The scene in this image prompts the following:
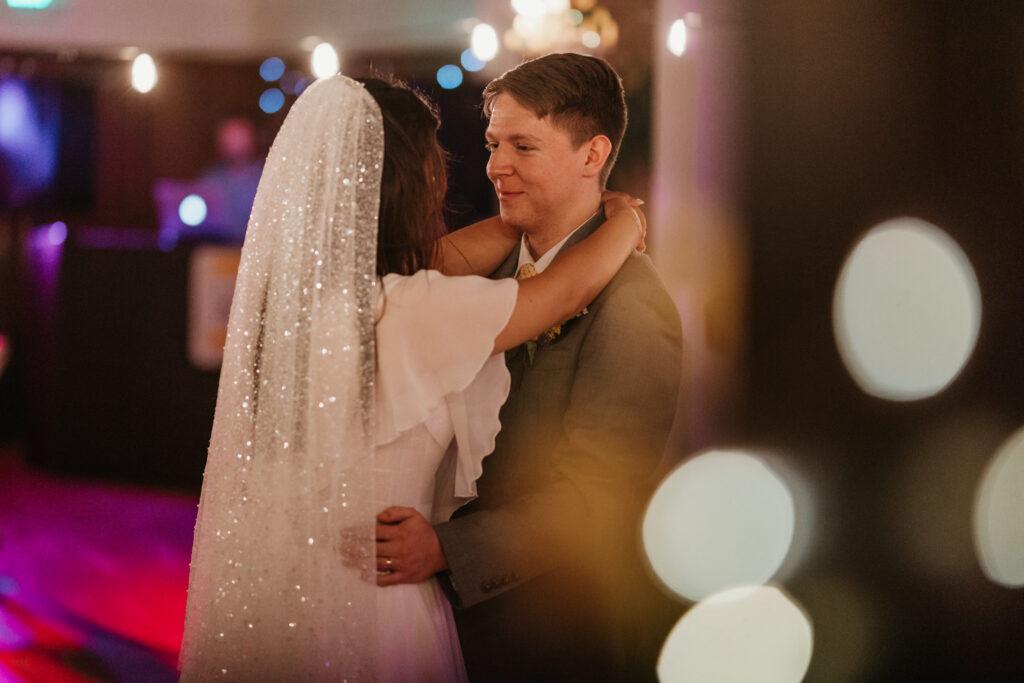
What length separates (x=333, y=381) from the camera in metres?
1.39

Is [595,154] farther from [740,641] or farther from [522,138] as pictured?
[740,641]

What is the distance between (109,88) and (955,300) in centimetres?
689

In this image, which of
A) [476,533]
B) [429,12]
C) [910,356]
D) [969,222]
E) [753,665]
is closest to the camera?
[476,533]

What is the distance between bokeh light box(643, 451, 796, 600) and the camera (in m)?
2.59

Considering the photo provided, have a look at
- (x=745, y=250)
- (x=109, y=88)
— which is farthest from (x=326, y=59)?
(x=745, y=250)

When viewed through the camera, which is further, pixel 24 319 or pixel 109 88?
pixel 109 88

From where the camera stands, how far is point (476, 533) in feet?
4.96

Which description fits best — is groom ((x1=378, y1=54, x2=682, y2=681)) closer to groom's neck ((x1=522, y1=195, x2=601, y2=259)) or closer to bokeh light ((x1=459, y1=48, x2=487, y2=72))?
groom's neck ((x1=522, y1=195, x2=601, y2=259))

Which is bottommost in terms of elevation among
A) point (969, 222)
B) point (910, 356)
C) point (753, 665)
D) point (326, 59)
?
point (753, 665)

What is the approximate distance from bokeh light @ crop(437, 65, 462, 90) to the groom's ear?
5.32 metres

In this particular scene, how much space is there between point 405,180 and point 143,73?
577cm

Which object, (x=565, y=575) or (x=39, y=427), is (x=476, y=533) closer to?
(x=565, y=575)

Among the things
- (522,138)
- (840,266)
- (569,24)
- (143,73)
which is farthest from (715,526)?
Answer: (143,73)

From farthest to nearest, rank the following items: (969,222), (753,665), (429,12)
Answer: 1. (429,12)
2. (753,665)
3. (969,222)
